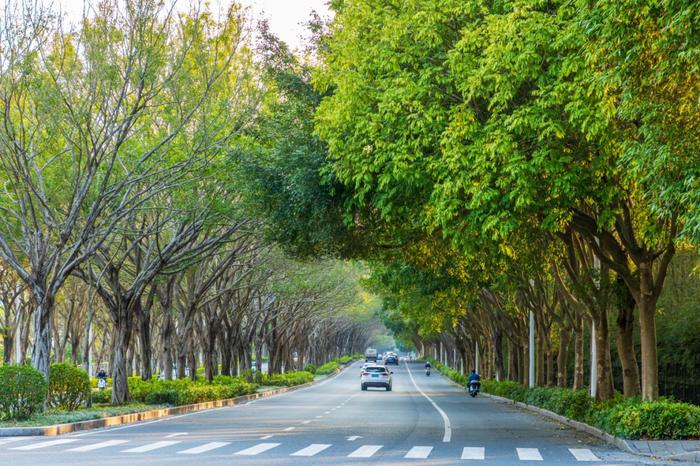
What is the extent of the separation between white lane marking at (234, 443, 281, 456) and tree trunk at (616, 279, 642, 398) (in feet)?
31.6

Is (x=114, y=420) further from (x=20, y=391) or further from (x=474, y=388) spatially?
(x=474, y=388)

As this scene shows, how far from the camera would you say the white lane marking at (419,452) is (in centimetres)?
1625

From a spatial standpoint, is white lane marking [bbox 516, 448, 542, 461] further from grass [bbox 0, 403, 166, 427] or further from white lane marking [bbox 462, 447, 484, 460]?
grass [bbox 0, 403, 166, 427]

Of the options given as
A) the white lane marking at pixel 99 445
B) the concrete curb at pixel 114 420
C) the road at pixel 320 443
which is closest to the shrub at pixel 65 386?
the concrete curb at pixel 114 420

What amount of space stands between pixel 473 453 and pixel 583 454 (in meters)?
2.04

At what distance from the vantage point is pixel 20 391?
71.0 ft

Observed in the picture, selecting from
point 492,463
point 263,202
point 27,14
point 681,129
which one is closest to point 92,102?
point 27,14

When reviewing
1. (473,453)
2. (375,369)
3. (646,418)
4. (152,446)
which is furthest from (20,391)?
(375,369)

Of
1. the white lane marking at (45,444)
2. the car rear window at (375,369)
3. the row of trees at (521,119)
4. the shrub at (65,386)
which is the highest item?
the row of trees at (521,119)

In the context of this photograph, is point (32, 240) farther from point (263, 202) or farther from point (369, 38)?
point (369, 38)

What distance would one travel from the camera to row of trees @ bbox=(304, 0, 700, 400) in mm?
12938

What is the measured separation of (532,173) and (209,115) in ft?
43.9

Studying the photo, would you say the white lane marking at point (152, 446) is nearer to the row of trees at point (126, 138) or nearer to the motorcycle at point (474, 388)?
the row of trees at point (126, 138)

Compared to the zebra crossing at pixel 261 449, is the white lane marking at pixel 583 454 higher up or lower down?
lower down
